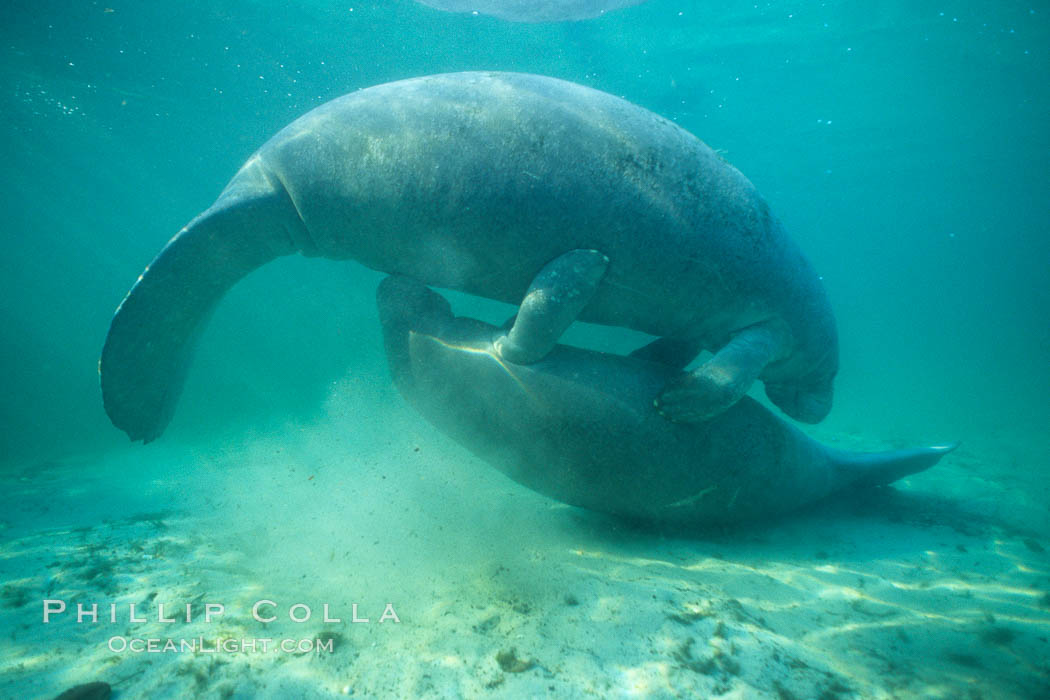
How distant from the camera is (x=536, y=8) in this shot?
14.1 metres

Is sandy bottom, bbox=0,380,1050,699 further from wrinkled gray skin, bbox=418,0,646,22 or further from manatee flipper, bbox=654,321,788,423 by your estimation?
A: wrinkled gray skin, bbox=418,0,646,22

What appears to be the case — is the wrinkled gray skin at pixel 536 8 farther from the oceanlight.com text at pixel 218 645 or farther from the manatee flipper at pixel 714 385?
the oceanlight.com text at pixel 218 645

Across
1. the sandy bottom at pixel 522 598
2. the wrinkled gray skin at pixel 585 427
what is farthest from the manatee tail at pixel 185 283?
the sandy bottom at pixel 522 598

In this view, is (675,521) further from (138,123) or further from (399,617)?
(138,123)

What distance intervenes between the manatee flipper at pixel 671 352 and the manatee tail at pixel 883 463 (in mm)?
1950

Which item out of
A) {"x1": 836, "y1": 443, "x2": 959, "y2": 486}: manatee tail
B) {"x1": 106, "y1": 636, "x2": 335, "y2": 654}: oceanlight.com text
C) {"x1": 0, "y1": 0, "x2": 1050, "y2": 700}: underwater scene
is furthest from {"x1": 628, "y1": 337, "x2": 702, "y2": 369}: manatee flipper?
{"x1": 106, "y1": 636, "x2": 335, "y2": 654}: oceanlight.com text

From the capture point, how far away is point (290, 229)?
10.8 feet

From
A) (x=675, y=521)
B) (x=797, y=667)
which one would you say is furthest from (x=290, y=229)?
(x=797, y=667)

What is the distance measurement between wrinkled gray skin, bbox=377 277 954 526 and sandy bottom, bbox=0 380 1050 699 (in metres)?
0.42

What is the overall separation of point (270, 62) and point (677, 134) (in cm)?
1922

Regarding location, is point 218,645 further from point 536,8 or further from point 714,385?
point 536,8

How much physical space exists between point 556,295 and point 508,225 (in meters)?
0.58

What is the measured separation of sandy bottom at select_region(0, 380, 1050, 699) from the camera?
2070 mm

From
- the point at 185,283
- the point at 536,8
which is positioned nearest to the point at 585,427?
the point at 185,283
